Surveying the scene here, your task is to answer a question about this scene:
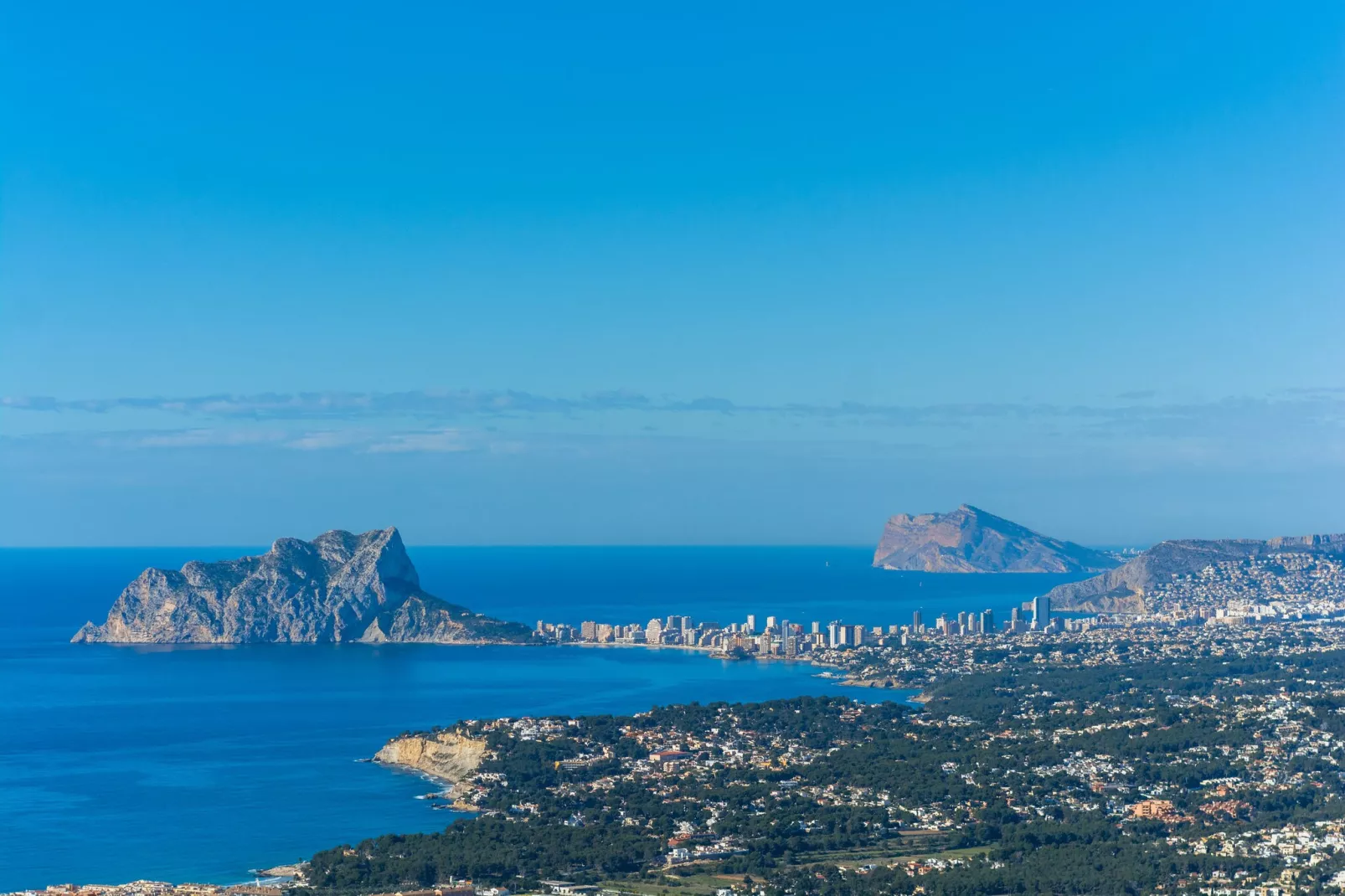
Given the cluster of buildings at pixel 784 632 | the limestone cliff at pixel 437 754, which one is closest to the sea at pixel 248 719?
the limestone cliff at pixel 437 754

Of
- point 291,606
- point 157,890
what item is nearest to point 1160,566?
point 291,606

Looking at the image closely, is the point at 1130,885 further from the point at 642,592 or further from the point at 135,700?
the point at 642,592

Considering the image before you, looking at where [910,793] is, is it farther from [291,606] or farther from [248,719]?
[291,606]

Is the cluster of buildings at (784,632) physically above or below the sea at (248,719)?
above

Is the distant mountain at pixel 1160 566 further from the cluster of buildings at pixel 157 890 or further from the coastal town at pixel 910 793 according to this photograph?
the cluster of buildings at pixel 157 890

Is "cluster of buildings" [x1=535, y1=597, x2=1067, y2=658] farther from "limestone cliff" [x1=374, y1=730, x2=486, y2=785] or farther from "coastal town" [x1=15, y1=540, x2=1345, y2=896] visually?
"limestone cliff" [x1=374, y1=730, x2=486, y2=785]
